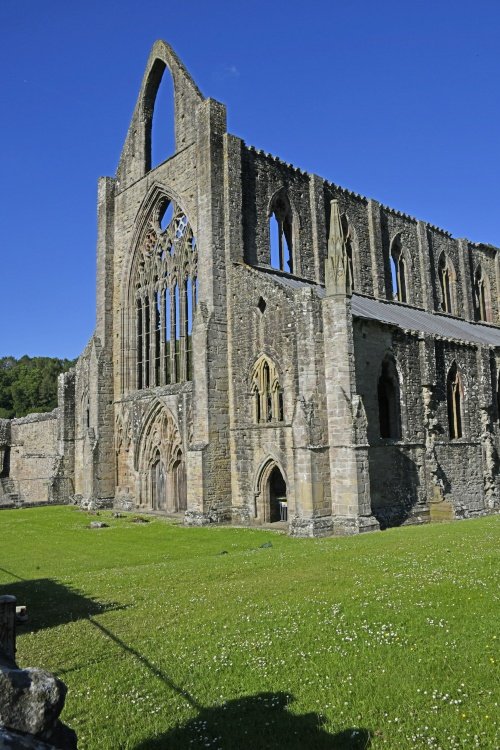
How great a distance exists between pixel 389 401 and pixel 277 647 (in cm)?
1708

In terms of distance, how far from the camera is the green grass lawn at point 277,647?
5.08 meters

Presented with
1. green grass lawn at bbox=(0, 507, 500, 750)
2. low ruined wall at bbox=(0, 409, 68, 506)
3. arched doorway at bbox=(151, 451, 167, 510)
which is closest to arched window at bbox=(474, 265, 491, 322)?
arched doorway at bbox=(151, 451, 167, 510)

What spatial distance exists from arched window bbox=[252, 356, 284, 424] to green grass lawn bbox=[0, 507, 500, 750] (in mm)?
7955

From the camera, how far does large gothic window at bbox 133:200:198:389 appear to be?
85.6ft

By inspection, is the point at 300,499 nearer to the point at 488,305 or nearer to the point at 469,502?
the point at 469,502

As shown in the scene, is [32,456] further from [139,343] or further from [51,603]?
[51,603]

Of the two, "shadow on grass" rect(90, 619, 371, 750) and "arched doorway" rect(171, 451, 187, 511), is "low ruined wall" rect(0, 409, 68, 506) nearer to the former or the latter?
"arched doorway" rect(171, 451, 187, 511)

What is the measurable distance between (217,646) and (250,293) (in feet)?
54.9

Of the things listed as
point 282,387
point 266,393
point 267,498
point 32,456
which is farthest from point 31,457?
point 282,387

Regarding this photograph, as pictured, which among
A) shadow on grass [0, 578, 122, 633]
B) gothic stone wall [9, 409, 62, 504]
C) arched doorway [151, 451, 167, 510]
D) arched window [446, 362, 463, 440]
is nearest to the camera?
shadow on grass [0, 578, 122, 633]

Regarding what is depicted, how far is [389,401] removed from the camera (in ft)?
76.1

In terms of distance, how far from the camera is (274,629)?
7.80 metres

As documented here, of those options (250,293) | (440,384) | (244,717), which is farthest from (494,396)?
(244,717)

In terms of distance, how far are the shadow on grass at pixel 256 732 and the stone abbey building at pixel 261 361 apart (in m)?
13.2
